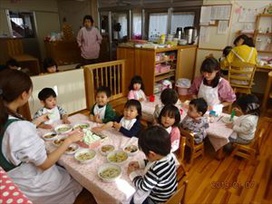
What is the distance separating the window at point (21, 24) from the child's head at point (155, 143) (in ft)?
21.9

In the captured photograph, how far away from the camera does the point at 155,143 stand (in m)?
1.13

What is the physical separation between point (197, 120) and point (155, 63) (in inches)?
70.4

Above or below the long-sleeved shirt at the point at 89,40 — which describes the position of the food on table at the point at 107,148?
below

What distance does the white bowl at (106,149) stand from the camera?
1385 mm

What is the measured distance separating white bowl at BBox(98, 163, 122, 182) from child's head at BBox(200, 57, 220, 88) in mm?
1629

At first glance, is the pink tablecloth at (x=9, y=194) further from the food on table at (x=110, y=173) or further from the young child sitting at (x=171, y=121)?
the young child sitting at (x=171, y=121)

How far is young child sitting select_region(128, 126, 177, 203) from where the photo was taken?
112cm

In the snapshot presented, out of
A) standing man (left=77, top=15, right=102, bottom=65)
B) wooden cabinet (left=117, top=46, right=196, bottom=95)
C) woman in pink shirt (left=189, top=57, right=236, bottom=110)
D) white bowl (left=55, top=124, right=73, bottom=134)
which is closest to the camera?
white bowl (left=55, top=124, right=73, bottom=134)

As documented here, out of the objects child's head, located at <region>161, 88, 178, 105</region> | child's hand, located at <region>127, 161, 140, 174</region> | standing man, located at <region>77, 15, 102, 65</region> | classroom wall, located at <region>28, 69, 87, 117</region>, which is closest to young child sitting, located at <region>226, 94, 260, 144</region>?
child's head, located at <region>161, 88, 178, 105</region>

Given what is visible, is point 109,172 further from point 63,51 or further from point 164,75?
point 63,51

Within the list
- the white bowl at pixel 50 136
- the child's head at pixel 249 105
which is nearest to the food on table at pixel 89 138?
the white bowl at pixel 50 136

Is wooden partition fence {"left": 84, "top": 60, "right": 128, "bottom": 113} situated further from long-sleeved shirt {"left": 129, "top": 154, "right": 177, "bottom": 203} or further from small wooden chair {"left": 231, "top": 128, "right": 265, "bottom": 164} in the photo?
long-sleeved shirt {"left": 129, "top": 154, "right": 177, "bottom": 203}

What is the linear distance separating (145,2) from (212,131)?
13.0 feet

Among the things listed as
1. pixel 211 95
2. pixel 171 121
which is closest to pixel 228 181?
pixel 171 121
